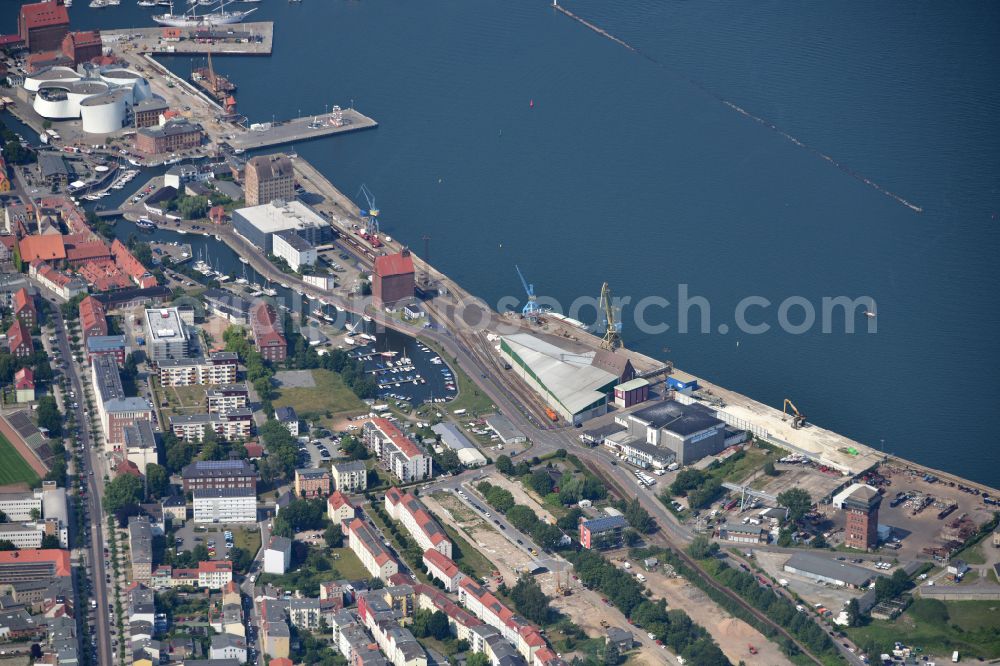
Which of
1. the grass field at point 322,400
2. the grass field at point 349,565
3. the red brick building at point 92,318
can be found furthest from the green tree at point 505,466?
the red brick building at point 92,318

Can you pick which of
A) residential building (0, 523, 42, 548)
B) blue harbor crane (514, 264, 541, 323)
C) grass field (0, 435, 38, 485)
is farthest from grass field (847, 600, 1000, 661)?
grass field (0, 435, 38, 485)

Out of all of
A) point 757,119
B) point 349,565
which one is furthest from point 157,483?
point 757,119

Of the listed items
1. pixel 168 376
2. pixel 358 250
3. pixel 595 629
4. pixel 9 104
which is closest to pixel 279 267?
→ pixel 358 250

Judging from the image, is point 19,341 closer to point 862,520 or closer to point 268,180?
point 268,180

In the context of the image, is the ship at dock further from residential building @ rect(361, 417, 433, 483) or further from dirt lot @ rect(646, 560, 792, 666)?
dirt lot @ rect(646, 560, 792, 666)

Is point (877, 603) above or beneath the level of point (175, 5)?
beneath

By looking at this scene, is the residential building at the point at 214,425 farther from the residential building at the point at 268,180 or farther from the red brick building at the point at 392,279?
the residential building at the point at 268,180

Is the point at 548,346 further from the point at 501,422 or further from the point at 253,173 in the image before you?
the point at 253,173

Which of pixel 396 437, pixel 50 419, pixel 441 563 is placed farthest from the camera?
pixel 50 419
